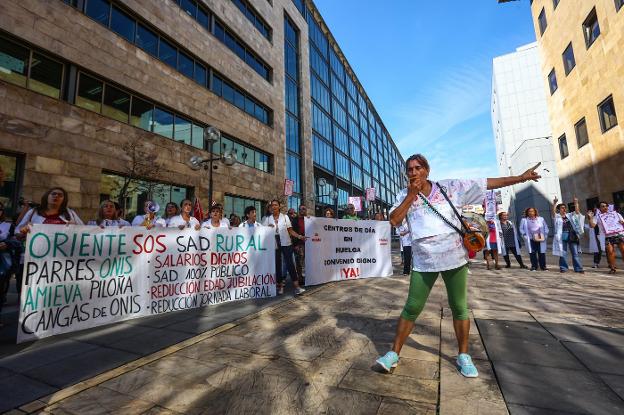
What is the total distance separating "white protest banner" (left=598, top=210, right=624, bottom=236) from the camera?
25.9 ft

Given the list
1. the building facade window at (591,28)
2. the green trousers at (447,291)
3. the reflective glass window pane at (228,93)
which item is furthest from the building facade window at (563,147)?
the green trousers at (447,291)

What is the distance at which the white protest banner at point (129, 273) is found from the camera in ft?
12.0

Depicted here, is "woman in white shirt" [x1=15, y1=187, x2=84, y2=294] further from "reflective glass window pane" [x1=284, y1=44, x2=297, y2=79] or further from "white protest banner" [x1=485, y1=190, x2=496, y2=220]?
"reflective glass window pane" [x1=284, y1=44, x2=297, y2=79]

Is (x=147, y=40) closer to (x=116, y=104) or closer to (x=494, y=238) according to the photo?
(x=116, y=104)

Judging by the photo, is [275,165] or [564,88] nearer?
[564,88]

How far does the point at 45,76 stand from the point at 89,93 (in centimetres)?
127

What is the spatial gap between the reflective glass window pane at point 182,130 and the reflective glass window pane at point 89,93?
10.7 ft

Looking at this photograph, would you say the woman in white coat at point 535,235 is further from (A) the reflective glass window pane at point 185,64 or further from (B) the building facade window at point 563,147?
(A) the reflective glass window pane at point 185,64

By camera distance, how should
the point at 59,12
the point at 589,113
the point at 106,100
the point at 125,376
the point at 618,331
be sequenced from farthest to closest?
the point at 589,113
the point at 106,100
the point at 59,12
the point at 618,331
the point at 125,376

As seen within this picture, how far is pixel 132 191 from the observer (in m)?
11.3

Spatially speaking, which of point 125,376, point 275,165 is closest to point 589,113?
point 275,165

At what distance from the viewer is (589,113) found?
1390 centimetres

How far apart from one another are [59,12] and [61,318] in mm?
11020

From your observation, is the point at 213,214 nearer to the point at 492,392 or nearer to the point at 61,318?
the point at 61,318
